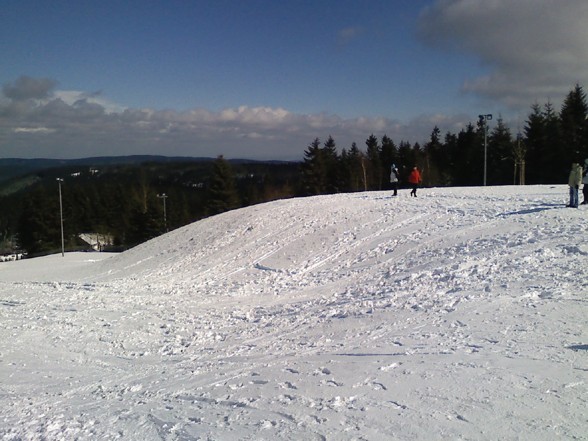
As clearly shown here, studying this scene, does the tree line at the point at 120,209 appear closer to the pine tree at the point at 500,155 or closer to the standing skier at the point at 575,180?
the pine tree at the point at 500,155

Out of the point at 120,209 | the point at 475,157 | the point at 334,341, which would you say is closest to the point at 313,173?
the point at 475,157

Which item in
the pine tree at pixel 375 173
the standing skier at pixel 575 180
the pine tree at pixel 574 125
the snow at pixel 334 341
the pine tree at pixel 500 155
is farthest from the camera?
the pine tree at pixel 375 173

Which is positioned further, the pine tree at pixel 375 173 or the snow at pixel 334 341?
the pine tree at pixel 375 173

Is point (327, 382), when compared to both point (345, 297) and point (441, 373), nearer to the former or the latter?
point (441, 373)

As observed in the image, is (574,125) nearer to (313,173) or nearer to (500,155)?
(500,155)

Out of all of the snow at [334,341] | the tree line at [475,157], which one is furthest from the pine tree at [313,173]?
the snow at [334,341]

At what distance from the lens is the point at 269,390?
19.4 ft

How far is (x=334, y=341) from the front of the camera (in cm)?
775

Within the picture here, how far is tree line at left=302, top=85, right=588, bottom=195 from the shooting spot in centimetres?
4106

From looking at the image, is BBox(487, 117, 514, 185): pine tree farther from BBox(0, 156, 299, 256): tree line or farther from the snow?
the snow

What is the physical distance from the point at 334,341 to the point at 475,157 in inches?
1964

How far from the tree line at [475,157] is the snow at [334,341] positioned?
2095cm

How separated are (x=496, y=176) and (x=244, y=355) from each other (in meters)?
47.5

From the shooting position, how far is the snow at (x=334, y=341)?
497cm
